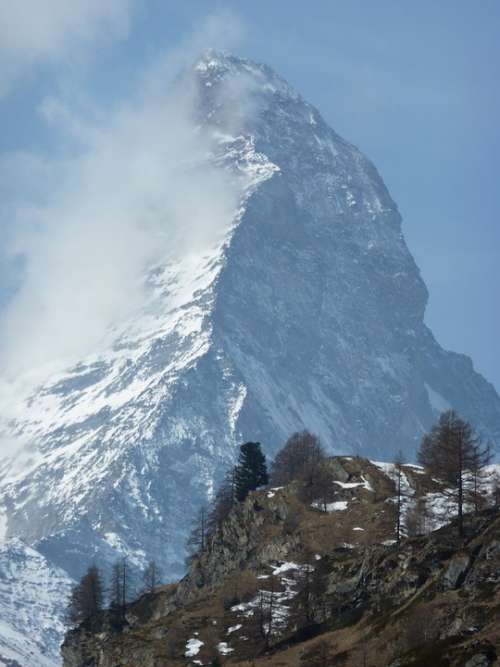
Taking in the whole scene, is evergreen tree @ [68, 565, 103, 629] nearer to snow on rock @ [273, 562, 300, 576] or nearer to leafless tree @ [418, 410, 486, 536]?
snow on rock @ [273, 562, 300, 576]

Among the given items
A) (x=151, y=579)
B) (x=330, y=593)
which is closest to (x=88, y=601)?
(x=151, y=579)

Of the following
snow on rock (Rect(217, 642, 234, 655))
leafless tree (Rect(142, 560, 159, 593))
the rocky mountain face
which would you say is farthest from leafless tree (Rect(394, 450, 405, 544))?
leafless tree (Rect(142, 560, 159, 593))

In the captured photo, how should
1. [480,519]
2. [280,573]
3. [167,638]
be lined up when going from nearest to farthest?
1. [480,519]
2. [167,638]
3. [280,573]

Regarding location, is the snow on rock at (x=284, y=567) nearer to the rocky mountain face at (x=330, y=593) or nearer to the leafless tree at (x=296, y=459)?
the rocky mountain face at (x=330, y=593)

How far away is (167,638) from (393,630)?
31.2 m

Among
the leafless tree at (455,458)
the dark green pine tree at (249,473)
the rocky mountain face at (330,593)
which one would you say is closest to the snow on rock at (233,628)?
the rocky mountain face at (330,593)

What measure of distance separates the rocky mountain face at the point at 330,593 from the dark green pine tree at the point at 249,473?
8944 millimetres

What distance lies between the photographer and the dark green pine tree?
518 ft

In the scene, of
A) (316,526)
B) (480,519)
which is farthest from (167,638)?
(480,519)

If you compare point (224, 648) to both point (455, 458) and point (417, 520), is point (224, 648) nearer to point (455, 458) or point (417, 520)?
point (417, 520)

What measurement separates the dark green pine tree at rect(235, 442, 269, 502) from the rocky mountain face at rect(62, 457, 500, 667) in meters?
8.94

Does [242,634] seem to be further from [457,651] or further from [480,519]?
[457,651]

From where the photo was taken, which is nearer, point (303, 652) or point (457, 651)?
point (457, 651)

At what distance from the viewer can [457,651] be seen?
78938mm
